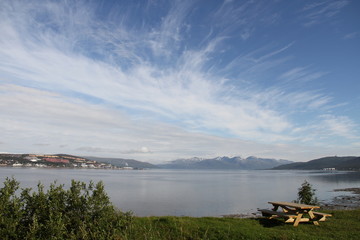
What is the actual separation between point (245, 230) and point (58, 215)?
1013cm

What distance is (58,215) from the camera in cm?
941

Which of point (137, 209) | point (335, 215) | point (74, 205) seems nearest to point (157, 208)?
point (137, 209)

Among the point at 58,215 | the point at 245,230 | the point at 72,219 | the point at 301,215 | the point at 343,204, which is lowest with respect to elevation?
the point at 343,204

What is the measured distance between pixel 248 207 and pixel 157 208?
59.9ft

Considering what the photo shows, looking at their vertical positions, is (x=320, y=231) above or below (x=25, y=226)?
below

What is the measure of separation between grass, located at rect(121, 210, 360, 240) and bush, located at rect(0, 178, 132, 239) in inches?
91.7

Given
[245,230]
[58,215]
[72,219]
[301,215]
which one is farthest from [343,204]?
[58,215]

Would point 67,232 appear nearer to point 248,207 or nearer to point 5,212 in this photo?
point 5,212

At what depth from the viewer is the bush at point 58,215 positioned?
29.8 feet

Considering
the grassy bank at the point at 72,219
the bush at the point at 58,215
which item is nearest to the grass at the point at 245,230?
the grassy bank at the point at 72,219

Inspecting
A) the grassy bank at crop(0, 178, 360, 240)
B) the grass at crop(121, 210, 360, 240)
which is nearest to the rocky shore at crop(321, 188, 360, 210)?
the grass at crop(121, 210, 360, 240)

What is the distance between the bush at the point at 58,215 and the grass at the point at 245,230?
233 centimetres

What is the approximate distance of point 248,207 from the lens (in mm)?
50719

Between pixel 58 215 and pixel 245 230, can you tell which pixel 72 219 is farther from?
pixel 245 230
